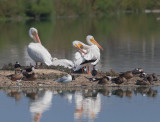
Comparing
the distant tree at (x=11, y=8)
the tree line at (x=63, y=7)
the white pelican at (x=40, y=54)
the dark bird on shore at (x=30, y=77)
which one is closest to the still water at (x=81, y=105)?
the dark bird on shore at (x=30, y=77)

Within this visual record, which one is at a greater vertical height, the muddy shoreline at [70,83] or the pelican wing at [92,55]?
the pelican wing at [92,55]

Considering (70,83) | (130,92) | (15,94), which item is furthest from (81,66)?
(15,94)

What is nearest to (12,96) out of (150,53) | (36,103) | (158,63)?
(36,103)

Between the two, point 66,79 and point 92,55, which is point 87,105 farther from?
point 92,55

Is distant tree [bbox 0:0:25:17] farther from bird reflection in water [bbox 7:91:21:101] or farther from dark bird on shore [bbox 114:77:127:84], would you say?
bird reflection in water [bbox 7:91:21:101]

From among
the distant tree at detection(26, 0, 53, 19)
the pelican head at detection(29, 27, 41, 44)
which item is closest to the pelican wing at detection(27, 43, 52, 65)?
the pelican head at detection(29, 27, 41, 44)

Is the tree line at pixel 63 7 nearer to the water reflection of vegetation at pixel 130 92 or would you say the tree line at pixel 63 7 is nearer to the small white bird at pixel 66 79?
the small white bird at pixel 66 79

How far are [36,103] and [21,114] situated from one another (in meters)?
1.12

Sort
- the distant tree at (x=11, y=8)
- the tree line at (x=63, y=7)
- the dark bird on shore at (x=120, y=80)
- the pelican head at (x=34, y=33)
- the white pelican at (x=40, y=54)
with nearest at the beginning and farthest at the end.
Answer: the dark bird on shore at (x=120, y=80)
the white pelican at (x=40, y=54)
the pelican head at (x=34, y=33)
the distant tree at (x=11, y=8)
the tree line at (x=63, y=7)

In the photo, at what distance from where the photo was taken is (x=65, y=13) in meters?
94.2

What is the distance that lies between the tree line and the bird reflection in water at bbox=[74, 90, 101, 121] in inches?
2701

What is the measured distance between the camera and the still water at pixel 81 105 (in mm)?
10469

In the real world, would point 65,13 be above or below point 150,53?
above

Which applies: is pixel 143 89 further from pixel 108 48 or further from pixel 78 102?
pixel 108 48
